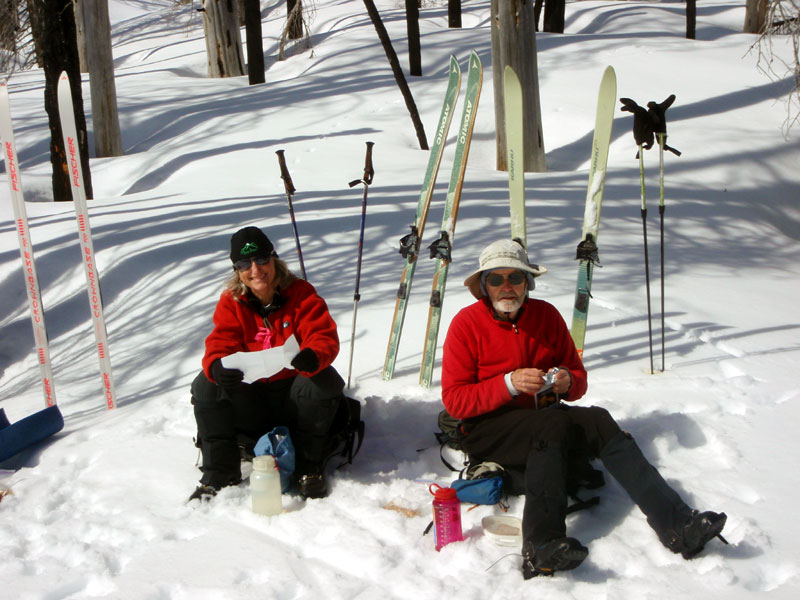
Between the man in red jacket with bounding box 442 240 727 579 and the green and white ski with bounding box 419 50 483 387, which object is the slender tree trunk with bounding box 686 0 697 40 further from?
the man in red jacket with bounding box 442 240 727 579

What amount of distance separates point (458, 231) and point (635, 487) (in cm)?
450

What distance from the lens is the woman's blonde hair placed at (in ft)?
11.9

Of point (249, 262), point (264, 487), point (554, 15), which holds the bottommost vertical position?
point (264, 487)

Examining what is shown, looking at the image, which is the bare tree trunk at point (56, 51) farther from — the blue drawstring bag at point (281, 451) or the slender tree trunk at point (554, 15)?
the slender tree trunk at point (554, 15)

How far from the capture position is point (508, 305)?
3373 millimetres

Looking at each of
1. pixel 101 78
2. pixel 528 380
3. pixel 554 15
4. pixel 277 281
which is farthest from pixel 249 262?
pixel 554 15

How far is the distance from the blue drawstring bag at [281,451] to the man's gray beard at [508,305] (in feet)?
3.60

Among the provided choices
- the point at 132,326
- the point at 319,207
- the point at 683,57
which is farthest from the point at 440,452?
the point at 683,57

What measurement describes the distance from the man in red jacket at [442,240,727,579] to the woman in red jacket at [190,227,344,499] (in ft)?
1.91

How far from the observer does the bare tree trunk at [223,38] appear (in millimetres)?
18969

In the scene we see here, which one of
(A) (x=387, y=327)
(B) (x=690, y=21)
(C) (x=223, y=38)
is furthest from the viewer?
(C) (x=223, y=38)

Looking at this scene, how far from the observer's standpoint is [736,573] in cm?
273

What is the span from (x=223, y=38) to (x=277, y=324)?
17241 millimetres

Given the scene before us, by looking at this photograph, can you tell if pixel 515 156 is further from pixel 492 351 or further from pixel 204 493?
pixel 204 493
